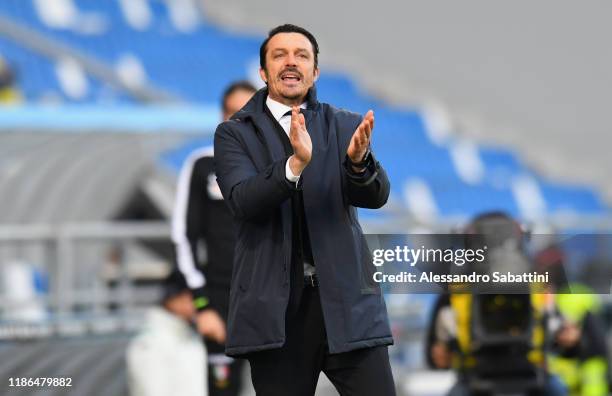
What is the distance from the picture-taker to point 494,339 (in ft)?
14.3

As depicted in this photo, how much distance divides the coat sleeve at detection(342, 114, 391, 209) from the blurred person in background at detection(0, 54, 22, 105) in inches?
389

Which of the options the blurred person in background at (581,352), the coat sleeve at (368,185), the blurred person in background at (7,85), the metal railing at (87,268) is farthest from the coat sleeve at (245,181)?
the blurred person in background at (7,85)

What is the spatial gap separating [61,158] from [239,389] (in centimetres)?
494

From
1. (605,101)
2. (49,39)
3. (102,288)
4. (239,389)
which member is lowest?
(239,389)

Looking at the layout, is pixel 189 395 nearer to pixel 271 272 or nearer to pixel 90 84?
pixel 271 272

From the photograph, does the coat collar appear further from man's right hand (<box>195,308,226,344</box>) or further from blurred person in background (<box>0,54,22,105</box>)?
blurred person in background (<box>0,54,22,105</box>)

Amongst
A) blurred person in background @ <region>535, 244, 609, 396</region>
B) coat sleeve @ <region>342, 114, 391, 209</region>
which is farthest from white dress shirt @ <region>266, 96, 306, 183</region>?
blurred person in background @ <region>535, 244, 609, 396</region>

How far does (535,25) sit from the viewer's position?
15.8 meters

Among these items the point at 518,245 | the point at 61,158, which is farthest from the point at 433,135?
the point at 518,245

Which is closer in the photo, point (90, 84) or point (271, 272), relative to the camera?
point (271, 272)

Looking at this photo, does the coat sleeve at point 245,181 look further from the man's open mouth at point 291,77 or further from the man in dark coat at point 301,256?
the man's open mouth at point 291,77

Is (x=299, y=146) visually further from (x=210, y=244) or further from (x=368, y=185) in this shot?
(x=210, y=244)

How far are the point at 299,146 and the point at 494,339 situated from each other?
182cm

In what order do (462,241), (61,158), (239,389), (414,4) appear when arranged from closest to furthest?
1. (462,241)
2. (239,389)
3. (61,158)
4. (414,4)
